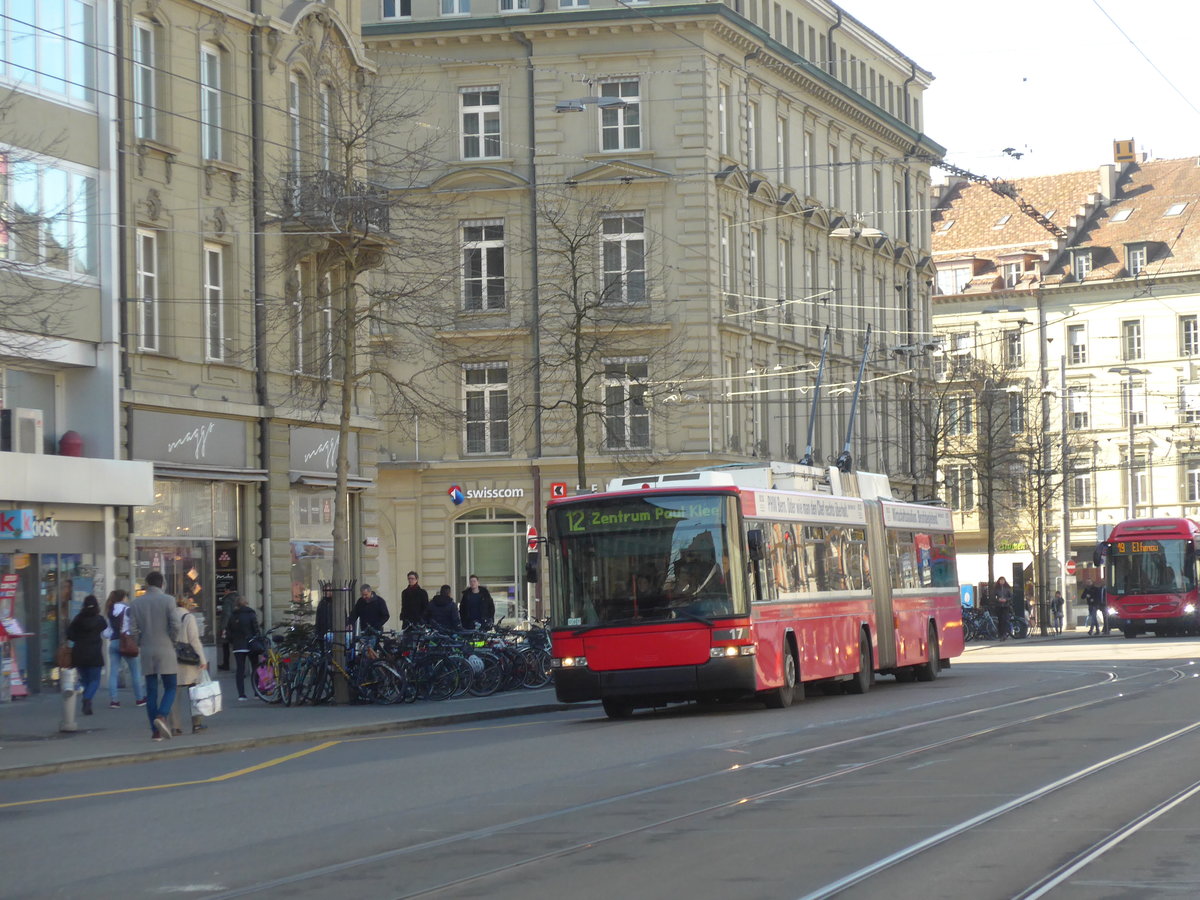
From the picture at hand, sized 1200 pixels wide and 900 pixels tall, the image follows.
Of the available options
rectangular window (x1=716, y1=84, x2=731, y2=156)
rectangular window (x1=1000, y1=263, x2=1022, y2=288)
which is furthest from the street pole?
rectangular window (x1=716, y1=84, x2=731, y2=156)

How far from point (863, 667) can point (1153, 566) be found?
29.0m

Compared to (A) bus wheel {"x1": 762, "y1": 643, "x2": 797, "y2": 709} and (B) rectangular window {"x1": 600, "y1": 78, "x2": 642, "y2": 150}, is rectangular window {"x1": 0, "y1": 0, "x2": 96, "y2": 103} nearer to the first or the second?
(A) bus wheel {"x1": 762, "y1": 643, "x2": 797, "y2": 709}

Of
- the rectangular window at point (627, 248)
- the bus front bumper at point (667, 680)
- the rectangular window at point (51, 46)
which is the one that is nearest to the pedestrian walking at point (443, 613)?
the bus front bumper at point (667, 680)

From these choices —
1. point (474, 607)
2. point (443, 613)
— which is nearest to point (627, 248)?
point (474, 607)

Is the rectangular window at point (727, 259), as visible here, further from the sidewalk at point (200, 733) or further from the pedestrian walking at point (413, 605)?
the sidewalk at point (200, 733)

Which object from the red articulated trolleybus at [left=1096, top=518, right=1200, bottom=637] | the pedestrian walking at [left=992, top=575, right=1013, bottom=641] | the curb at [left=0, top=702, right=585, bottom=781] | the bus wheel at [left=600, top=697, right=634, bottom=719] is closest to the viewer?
the curb at [left=0, top=702, right=585, bottom=781]

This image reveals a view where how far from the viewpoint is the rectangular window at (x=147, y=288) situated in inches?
1238

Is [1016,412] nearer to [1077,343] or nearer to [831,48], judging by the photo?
[831,48]

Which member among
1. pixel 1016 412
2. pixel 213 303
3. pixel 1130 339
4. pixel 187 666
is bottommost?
pixel 187 666

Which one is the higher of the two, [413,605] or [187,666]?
[413,605]

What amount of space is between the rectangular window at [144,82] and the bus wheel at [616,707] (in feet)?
42.2

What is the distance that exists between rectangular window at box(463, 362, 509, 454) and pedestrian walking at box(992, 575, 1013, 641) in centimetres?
1573

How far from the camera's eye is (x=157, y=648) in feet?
69.9

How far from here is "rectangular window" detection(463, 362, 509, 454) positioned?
170ft
